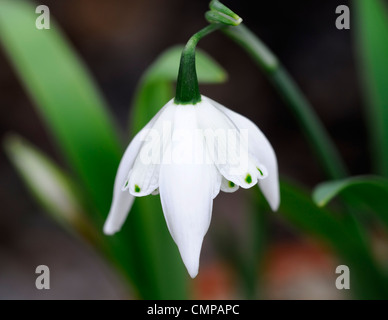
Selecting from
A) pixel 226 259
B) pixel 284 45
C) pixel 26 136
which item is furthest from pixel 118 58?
pixel 226 259

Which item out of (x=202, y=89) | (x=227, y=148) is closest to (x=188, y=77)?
(x=227, y=148)

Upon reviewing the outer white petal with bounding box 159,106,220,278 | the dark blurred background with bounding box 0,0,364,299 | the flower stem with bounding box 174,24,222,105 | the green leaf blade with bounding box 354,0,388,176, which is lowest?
the outer white petal with bounding box 159,106,220,278

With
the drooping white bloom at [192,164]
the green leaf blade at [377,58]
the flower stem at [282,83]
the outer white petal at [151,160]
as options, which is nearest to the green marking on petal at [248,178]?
the drooping white bloom at [192,164]

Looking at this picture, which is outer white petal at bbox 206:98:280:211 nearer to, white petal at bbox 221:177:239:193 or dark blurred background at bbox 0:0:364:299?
white petal at bbox 221:177:239:193

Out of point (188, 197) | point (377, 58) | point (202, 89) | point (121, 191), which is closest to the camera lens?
point (188, 197)

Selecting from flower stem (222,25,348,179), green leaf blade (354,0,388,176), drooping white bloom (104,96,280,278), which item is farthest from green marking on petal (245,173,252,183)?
green leaf blade (354,0,388,176)

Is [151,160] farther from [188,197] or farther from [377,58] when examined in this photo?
[377,58]

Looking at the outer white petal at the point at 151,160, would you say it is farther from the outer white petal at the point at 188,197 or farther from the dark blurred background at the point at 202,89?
the dark blurred background at the point at 202,89
